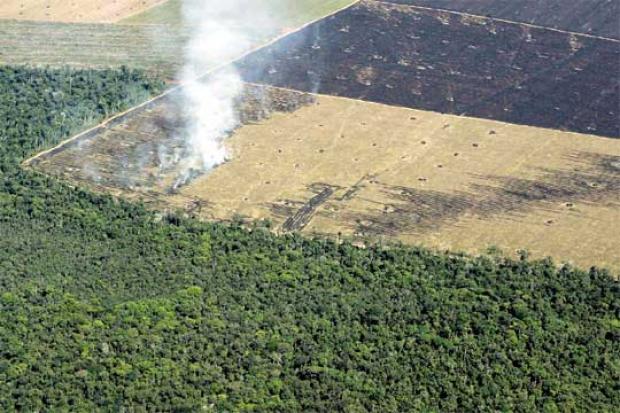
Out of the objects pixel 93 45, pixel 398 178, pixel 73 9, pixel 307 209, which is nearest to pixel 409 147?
pixel 398 178

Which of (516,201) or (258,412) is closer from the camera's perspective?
(258,412)

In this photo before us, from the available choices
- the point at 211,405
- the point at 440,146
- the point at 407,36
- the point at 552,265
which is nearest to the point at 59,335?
the point at 211,405

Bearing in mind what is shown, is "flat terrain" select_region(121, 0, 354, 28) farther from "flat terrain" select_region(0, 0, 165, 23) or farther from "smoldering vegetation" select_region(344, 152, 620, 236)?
"smoldering vegetation" select_region(344, 152, 620, 236)

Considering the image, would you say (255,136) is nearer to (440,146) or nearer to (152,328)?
(440,146)

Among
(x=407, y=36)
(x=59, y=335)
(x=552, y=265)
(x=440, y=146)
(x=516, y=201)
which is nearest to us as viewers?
(x=59, y=335)

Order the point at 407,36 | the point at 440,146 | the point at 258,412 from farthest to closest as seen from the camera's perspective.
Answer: the point at 407,36 < the point at 440,146 < the point at 258,412

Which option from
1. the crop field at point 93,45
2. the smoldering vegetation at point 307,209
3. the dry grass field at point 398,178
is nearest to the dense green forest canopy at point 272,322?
the smoldering vegetation at point 307,209
